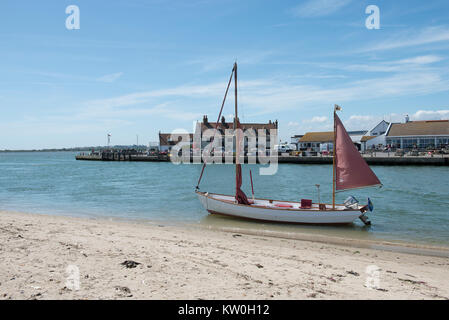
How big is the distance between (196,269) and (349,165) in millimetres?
11914

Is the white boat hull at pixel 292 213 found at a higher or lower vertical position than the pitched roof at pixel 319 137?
lower

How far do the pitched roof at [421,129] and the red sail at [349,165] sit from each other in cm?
5796

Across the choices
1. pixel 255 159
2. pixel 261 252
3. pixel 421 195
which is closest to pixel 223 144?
pixel 255 159

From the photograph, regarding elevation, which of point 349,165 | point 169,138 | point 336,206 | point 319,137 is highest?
point 169,138

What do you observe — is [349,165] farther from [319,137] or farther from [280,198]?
[319,137]

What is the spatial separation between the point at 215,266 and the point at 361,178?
11.6 metres

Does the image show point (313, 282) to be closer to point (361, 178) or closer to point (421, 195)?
point (361, 178)

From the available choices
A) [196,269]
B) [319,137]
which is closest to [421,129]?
[319,137]

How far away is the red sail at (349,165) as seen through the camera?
17391 millimetres

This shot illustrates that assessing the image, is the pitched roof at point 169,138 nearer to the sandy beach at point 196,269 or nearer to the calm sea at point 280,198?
the calm sea at point 280,198

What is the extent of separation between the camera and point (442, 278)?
9.18 m

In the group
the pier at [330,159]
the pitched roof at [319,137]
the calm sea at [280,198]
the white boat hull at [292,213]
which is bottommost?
the calm sea at [280,198]

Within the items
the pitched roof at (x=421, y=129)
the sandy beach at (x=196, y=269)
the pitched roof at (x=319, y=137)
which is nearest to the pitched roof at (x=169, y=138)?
the pitched roof at (x=319, y=137)

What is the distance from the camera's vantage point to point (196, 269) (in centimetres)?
843
